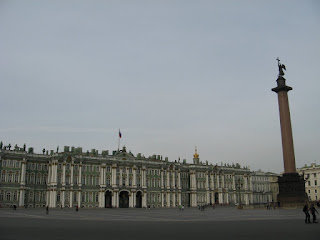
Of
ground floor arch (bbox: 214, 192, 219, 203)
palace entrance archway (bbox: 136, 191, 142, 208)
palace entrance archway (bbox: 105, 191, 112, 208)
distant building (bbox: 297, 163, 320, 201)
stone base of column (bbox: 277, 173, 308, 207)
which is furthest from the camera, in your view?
distant building (bbox: 297, 163, 320, 201)

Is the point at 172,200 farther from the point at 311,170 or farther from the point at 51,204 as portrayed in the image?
the point at 311,170

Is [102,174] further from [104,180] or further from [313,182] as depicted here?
[313,182]

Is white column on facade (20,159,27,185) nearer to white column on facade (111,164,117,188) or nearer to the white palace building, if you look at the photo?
the white palace building

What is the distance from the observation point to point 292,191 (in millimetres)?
53469

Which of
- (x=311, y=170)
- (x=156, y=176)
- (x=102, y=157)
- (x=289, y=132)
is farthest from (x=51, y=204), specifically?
(x=311, y=170)

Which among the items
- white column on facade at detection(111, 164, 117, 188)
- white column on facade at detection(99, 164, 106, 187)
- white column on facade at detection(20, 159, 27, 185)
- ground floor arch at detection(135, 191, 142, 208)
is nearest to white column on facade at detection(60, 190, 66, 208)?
white column on facade at detection(20, 159, 27, 185)

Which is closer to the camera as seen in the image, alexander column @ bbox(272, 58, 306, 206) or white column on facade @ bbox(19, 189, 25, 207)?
alexander column @ bbox(272, 58, 306, 206)

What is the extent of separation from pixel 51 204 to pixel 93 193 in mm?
11523

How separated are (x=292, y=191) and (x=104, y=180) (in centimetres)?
5222

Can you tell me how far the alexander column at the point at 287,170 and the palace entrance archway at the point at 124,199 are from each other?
49949 millimetres

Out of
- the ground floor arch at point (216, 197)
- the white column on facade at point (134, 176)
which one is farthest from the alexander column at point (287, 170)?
the ground floor arch at point (216, 197)

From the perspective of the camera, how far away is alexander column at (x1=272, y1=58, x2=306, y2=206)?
174 ft

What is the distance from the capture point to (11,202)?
79.1 m

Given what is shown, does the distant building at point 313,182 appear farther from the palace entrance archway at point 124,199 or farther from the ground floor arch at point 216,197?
the palace entrance archway at point 124,199
